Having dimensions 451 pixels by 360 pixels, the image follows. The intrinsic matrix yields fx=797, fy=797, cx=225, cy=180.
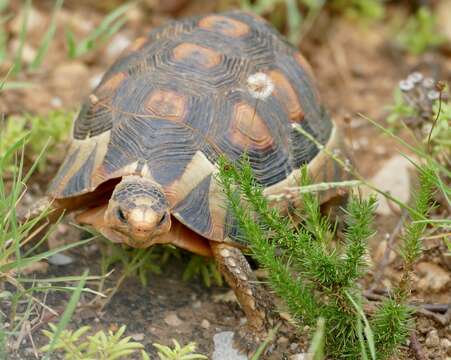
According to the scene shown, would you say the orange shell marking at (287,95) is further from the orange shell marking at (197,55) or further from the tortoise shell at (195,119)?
the orange shell marking at (197,55)

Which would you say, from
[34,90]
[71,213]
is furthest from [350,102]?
[71,213]

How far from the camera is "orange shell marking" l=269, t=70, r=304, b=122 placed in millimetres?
3838

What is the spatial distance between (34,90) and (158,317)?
2.21 m

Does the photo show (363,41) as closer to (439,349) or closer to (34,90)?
(34,90)

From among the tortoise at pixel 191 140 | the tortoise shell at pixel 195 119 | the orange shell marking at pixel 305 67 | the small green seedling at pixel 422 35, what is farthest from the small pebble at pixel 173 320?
the small green seedling at pixel 422 35

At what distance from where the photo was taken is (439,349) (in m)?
3.27

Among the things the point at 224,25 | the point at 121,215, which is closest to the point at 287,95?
the point at 224,25

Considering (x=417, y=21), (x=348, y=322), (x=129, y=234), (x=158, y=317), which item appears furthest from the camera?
(x=417, y=21)

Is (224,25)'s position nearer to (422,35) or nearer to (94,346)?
(94,346)

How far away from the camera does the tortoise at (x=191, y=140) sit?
10.9 ft

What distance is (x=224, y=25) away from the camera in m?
3.97

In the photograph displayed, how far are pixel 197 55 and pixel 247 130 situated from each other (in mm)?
450

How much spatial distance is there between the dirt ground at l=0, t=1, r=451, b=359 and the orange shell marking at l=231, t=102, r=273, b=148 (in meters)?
0.38

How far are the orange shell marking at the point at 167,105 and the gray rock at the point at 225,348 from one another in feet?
3.12
